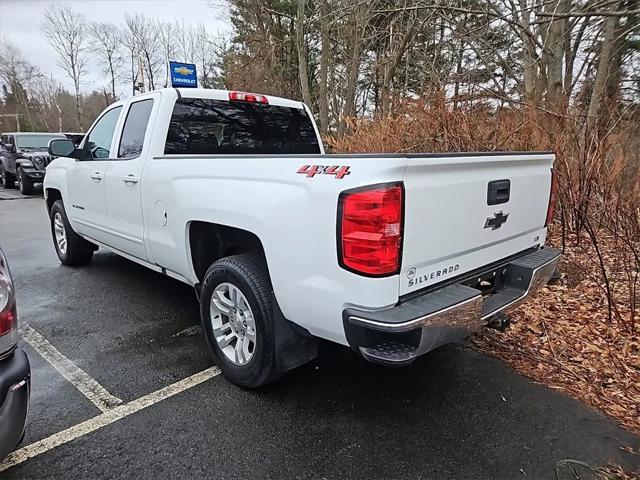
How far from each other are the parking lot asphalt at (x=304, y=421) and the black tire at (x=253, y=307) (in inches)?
5.6

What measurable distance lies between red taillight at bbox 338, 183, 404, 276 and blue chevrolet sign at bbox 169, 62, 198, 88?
6.47m

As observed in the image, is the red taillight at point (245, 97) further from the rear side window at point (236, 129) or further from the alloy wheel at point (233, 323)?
the alloy wheel at point (233, 323)

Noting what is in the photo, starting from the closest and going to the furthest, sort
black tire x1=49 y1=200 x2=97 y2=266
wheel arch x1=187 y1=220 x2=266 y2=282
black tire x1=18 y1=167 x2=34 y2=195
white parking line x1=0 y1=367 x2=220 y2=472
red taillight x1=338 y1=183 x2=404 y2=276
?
red taillight x1=338 y1=183 x2=404 y2=276
white parking line x1=0 y1=367 x2=220 y2=472
wheel arch x1=187 y1=220 x2=266 y2=282
black tire x1=49 y1=200 x2=97 y2=266
black tire x1=18 y1=167 x2=34 y2=195

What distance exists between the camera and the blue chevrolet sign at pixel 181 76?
7.61 metres

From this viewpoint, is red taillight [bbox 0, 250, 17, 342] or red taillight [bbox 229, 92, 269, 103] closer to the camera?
red taillight [bbox 0, 250, 17, 342]

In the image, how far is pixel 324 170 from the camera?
2.17m

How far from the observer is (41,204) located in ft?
38.5

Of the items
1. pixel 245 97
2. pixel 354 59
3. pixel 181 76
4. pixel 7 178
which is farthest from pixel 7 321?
pixel 7 178

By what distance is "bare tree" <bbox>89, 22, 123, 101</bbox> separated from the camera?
44688 mm

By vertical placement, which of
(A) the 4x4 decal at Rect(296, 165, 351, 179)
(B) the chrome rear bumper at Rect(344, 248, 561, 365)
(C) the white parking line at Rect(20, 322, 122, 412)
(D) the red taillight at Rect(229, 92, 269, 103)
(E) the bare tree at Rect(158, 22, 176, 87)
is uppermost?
(E) the bare tree at Rect(158, 22, 176, 87)

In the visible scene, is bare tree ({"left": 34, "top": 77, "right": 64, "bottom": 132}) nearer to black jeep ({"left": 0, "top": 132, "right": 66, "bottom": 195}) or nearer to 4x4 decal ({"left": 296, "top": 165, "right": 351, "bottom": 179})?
black jeep ({"left": 0, "top": 132, "right": 66, "bottom": 195})

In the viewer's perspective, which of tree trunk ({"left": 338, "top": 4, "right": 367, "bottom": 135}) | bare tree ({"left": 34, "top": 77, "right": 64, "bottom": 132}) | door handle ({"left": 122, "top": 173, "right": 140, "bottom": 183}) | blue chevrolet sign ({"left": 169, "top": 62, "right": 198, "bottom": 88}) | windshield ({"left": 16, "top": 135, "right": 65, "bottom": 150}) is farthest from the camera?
bare tree ({"left": 34, "top": 77, "right": 64, "bottom": 132})

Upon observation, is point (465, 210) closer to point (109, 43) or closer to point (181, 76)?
point (181, 76)

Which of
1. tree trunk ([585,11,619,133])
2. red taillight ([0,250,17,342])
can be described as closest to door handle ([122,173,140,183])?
red taillight ([0,250,17,342])
